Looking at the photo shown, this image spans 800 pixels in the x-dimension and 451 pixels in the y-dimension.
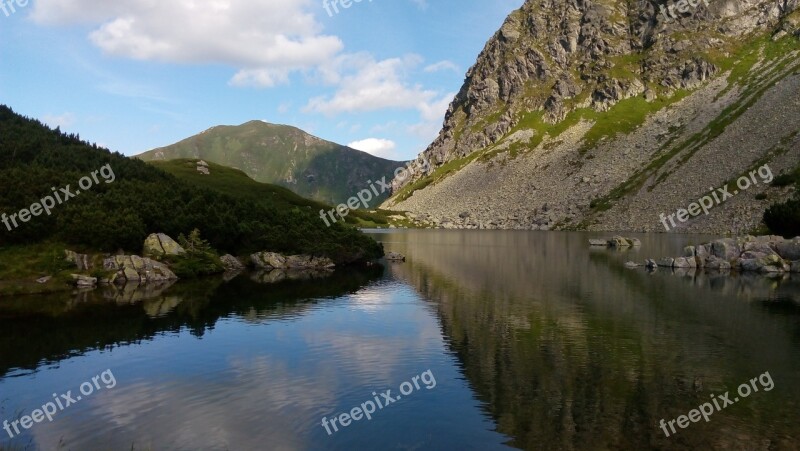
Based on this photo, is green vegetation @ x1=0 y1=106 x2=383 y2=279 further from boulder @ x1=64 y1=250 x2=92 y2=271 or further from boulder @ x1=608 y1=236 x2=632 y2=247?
boulder @ x1=608 y1=236 x2=632 y2=247

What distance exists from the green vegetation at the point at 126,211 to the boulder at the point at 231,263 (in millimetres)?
2617

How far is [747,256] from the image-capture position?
76625mm

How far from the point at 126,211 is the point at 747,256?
281ft

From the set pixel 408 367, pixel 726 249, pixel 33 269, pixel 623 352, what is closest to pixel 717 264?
pixel 726 249

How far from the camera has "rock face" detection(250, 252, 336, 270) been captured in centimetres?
8012

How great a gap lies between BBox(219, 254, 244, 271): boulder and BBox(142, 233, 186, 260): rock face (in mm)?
8165

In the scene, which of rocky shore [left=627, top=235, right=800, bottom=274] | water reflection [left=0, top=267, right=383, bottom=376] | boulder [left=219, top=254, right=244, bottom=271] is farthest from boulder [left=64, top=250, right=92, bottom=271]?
rocky shore [left=627, top=235, right=800, bottom=274]

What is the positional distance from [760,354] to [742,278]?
1659 inches

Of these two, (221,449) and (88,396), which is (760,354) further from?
(88,396)

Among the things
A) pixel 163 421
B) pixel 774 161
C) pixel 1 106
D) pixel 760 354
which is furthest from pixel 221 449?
pixel 774 161

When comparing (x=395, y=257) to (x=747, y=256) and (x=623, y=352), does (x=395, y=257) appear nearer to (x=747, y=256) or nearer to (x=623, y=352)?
(x=747, y=256)

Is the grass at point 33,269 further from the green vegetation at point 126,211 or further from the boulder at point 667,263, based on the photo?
the boulder at point 667,263

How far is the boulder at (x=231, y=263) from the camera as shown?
7650 centimetres

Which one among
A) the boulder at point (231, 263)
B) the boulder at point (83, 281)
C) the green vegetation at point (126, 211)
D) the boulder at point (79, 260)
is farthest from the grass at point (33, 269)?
the boulder at point (231, 263)
